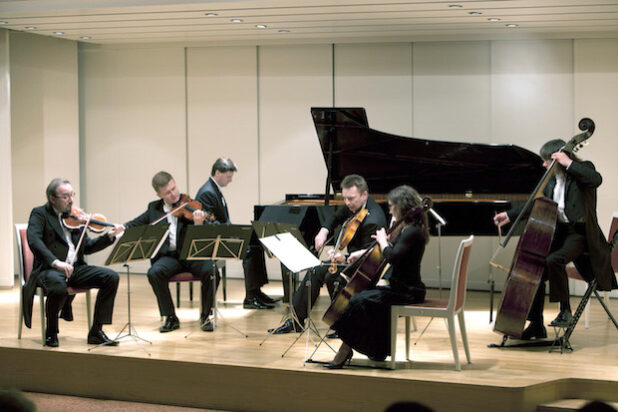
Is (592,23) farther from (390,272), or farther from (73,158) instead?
(73,158)

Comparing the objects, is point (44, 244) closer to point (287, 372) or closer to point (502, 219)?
point (287, 372)

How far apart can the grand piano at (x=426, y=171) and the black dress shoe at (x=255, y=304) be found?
2.62ft

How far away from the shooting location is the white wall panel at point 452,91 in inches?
289

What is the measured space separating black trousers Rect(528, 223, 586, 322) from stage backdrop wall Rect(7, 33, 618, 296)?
2.36 meters

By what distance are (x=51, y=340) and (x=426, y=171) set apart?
326 centimetres

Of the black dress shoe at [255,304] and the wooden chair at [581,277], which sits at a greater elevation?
the wooden chair at [581,277]

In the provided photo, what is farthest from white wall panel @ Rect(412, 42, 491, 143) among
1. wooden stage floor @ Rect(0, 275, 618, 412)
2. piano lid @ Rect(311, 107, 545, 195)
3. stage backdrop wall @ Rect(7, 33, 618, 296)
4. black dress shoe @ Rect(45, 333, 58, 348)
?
black dress shoe @ Rect(45, 333, 58, 348)

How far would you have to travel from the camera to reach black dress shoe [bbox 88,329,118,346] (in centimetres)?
500

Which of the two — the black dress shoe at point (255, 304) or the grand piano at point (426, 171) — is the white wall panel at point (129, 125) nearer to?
the black dress shoe at point (255, 304)

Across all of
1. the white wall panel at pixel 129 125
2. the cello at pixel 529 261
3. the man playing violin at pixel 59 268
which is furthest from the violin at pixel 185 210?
the white wall panel at pixel 129 125

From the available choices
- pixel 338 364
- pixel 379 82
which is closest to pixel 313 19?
pixel 379 82

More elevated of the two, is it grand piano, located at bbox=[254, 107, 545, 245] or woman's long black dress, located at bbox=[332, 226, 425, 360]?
grand piano, located at bbox=[254, 107, 545, 245]

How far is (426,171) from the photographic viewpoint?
6406 mm

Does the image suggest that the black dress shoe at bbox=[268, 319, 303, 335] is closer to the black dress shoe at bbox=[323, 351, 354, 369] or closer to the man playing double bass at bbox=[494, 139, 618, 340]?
the black dress shoe at bbox=[323, 351, 354, 369]
